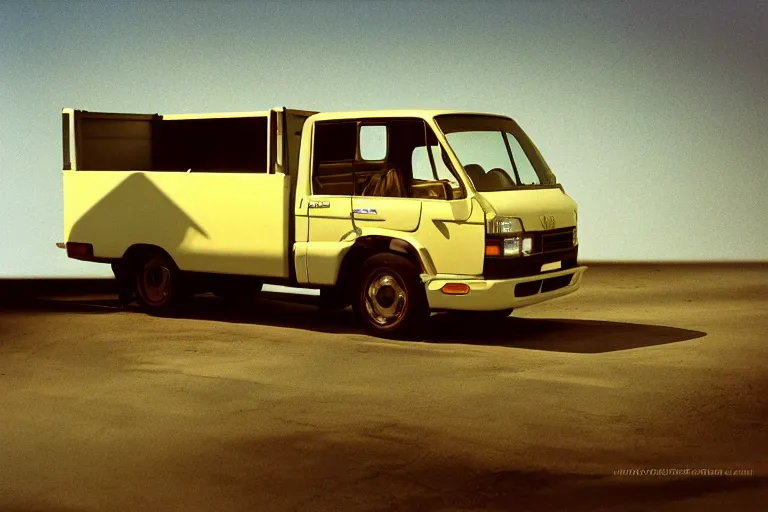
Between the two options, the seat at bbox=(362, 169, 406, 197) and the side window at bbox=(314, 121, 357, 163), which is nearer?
the seat at bbox=(362, 169, 406, 197)

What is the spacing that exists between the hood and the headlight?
48 mm

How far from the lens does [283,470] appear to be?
6.58 meters

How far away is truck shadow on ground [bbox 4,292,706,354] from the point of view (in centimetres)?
1166

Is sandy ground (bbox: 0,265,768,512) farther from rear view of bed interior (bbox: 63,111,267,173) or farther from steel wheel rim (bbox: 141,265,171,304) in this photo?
rear view of bed interior (bbox: 63,111,267,173)

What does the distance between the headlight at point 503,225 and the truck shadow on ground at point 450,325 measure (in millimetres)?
1113

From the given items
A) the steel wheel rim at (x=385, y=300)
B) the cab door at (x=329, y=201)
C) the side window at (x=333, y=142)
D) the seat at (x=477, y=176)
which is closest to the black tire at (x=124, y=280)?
the cab door at (x=329, y=201)

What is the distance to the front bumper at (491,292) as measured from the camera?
36.7ft

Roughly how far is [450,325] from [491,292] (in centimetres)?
179

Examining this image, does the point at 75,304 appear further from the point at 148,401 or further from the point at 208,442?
the point at 208,442

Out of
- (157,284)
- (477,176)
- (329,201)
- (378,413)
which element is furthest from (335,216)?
(378,413)

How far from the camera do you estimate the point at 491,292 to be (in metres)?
11.2

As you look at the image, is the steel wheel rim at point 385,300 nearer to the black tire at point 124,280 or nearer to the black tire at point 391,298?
the black tire at point 391,298

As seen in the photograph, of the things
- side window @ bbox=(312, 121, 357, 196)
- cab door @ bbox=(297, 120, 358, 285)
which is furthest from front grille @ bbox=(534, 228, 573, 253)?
side window @ bbox=(312, 121, 357, 196)

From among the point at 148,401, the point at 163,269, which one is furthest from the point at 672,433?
the point at 163,269
